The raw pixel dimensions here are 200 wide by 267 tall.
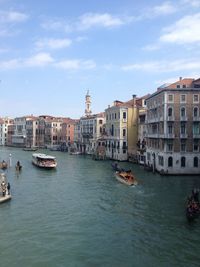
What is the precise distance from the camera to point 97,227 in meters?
19.1

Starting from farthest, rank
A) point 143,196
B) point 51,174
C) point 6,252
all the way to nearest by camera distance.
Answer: point 51,174 → point 143,196 → point 6,252

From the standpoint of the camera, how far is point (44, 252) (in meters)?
15.3

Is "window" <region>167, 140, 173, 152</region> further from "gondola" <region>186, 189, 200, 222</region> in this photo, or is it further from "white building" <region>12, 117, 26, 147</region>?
"white building" <region>12, 117, 26, 147</region>

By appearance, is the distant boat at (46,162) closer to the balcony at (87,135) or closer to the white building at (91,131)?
the white building at (91,131)

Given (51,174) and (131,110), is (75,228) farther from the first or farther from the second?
(131,110)

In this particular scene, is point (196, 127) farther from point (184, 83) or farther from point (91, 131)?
point (91, 131)

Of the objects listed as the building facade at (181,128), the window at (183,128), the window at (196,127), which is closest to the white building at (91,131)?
the building facade at (181,128)

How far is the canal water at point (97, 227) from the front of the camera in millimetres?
14891

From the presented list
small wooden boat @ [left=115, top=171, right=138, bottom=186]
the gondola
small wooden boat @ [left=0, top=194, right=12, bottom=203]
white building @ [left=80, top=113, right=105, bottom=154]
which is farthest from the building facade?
white building @ [left=80, top=113, right=105, bottom=154]

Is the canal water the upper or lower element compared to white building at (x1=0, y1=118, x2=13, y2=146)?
lower

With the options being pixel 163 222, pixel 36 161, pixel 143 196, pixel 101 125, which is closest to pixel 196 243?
pixel 163 222

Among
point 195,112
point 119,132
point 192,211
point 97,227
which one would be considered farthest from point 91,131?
point 97,227

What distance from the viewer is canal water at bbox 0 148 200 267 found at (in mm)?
14891

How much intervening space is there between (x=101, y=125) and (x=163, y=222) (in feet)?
195
